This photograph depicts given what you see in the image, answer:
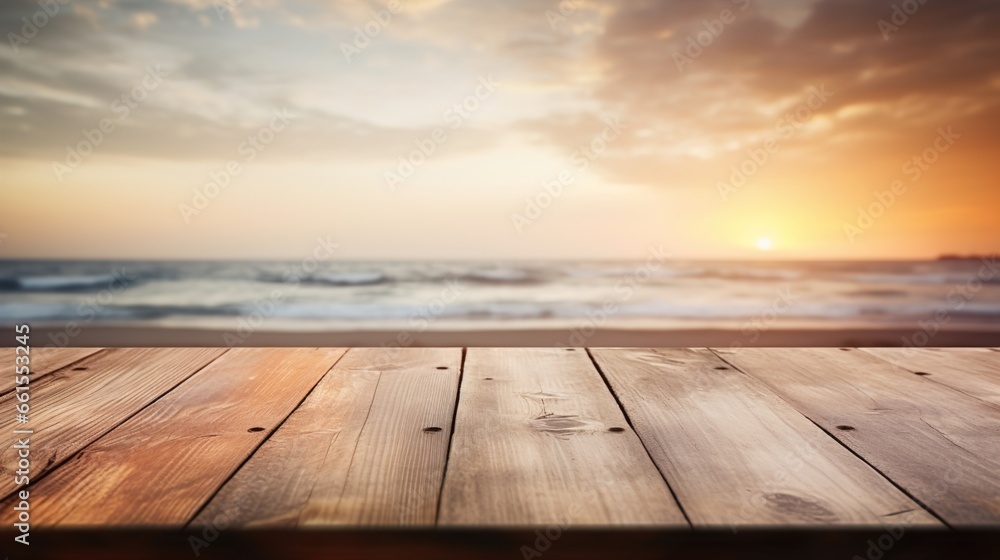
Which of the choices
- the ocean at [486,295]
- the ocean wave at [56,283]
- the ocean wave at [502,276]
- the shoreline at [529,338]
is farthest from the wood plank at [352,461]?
the ocean wave at [56,283]

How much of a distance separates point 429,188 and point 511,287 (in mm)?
2979

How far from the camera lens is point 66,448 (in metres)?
0.85

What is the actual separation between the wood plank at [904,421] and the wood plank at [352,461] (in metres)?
0.62

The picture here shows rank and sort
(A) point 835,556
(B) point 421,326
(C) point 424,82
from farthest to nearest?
(B) point 421,326 → (C) point 424,82 → (A) point 835,556

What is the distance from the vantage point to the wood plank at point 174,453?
0.66m

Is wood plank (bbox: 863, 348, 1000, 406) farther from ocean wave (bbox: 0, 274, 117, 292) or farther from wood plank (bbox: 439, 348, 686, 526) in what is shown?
ocean wave (bbox: 0, 274, 117, 292)

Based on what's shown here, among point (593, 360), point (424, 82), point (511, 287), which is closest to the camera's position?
point (593, 360)

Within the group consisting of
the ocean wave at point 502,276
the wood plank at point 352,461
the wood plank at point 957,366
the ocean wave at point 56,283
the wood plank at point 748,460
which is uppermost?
the wood plank at point 957,366

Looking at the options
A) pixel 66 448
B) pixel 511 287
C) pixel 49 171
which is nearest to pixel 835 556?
pixel 66 448

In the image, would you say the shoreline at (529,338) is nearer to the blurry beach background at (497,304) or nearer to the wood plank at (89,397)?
the blurry beach background at (497,304)

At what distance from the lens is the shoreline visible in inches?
236

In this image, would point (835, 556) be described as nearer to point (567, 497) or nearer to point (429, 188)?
point (567, 497)

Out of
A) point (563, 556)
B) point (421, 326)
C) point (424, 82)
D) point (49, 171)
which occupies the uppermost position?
point (424, 82)

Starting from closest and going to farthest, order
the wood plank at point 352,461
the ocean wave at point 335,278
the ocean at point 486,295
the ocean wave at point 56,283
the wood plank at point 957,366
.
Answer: the wood plank at point 352,461
the wood plank at point 957,366
the ocean at point 486,295
the ocean wave at point 56,283
the ocean wave at point 335,278
